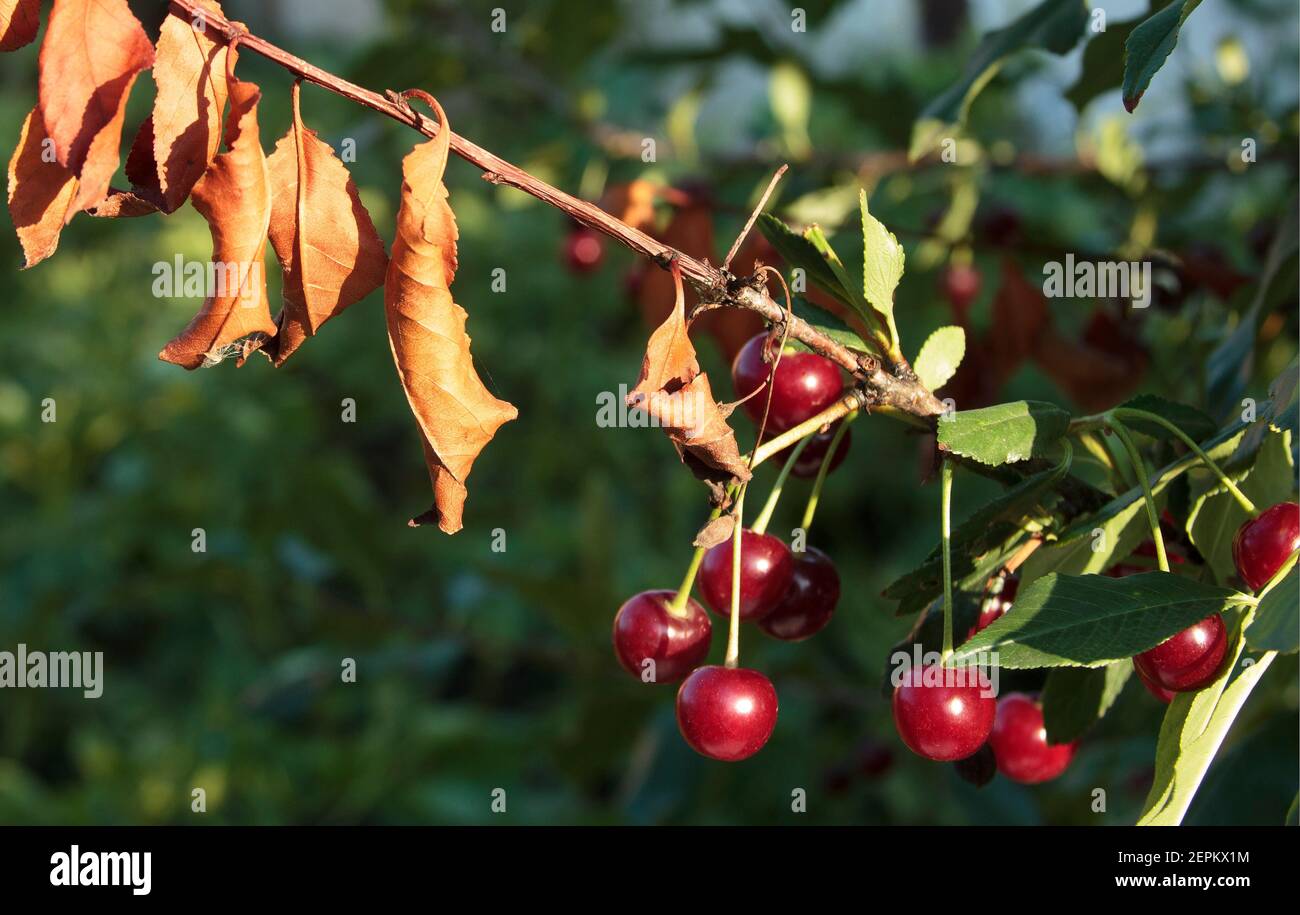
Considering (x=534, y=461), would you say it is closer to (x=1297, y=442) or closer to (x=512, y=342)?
(x=512, y=342)

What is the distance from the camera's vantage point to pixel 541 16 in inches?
63.0

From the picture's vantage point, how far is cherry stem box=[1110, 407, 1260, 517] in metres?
0.57

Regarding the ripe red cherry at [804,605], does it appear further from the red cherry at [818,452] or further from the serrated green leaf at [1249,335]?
the serrated green leaf at [1249,335]

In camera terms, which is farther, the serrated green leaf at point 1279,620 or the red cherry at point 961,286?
the red cherry at point 961,286

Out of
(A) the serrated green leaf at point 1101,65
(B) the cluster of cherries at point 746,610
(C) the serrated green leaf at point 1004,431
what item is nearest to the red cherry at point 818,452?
(B) the cluster of cherries at point 746,610

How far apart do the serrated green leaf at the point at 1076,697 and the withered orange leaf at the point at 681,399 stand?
27 cm

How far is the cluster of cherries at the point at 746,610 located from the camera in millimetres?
595

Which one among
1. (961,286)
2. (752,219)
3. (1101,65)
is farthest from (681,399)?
(961,286)

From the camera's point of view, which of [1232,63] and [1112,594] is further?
[1232,63]

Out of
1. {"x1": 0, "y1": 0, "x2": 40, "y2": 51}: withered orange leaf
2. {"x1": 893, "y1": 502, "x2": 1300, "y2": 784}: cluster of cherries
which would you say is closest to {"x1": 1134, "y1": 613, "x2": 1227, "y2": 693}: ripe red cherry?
{"x1": 893, "y1": 502, "x2": 1300, "y2": 784}: cluster of cherries

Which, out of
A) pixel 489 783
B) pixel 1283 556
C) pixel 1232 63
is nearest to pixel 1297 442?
pixel 1283 556

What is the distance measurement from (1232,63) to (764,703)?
115cm
